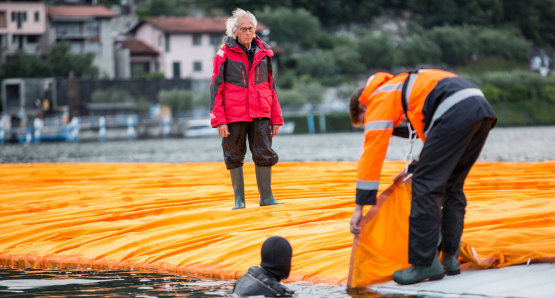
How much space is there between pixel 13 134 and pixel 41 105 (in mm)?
8025

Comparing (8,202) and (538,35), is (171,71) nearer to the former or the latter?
(538,35)

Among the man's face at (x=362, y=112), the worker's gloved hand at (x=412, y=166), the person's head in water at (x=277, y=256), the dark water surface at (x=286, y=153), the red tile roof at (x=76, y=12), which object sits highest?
the red tile roof at (x=76, y=12)

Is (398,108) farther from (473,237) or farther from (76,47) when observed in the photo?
(76,47)

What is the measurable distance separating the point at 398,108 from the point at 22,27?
68279 millimetres

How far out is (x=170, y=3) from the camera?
98938 mm

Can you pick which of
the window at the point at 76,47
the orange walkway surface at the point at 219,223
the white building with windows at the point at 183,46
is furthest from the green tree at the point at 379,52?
the orange walkway surface at the point at 219,223

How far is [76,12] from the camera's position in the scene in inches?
2827

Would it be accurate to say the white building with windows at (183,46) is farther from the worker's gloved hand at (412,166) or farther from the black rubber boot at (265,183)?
the worker's gloved hand at (412,166)

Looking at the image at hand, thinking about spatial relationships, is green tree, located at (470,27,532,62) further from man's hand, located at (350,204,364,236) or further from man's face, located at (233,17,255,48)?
man's hand, located at (350,204,364,236)

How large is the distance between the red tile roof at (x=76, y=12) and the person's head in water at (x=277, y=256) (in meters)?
69.3

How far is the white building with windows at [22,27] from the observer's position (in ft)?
219

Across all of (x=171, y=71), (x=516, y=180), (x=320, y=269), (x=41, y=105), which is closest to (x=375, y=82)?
(x=320, y=269)

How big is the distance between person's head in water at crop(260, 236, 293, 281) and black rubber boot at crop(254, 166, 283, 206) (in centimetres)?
216

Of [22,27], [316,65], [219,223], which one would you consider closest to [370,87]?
[219,223]
